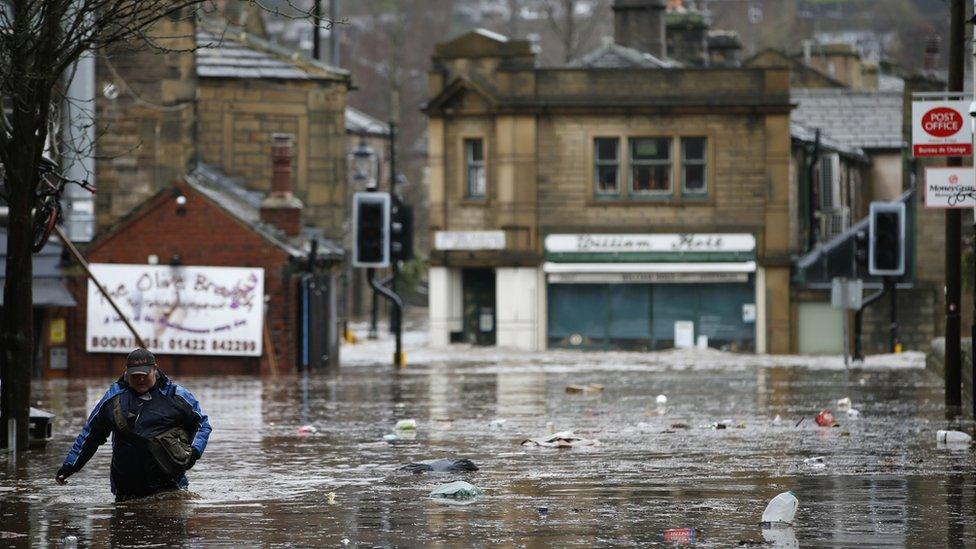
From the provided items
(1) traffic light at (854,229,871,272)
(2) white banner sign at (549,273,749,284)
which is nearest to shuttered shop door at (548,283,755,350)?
(2) white banner sign at (549,273,749,284)

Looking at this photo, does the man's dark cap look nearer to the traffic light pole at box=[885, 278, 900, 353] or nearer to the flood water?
the flood water

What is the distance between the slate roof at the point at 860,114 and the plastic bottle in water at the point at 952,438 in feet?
134

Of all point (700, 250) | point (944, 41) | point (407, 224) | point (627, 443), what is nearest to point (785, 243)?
point (700, 250)

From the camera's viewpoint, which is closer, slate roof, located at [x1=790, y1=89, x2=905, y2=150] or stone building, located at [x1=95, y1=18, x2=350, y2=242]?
stone building, located at [x1=95, y1=18, x2=350, y2=242]

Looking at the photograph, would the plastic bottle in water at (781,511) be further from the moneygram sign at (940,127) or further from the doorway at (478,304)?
the doorway at (478,304)

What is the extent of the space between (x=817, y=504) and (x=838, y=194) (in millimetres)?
42930

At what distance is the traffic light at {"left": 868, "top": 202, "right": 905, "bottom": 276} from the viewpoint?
4022cm

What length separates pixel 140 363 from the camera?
14125 millimetres

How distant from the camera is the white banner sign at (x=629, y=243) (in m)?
50.8

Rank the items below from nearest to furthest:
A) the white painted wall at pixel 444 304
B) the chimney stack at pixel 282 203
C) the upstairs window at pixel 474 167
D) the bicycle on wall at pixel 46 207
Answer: the bicycle on wall at pixel 46 207
the chimney stack at pixel 282 203
the upstairs window at pixel 474 167
the white painted wall at pixel 444 304

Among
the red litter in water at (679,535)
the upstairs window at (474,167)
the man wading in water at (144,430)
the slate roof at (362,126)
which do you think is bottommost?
the red litter in water at (679,535)

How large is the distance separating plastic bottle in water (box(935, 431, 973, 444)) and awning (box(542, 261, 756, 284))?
30.7 meters

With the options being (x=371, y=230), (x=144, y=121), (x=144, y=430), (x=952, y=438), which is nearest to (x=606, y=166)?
(x=371, y=230)

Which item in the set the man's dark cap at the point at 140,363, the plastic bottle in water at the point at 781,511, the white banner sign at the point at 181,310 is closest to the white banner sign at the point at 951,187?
the plastic bottle in water at the point at 781,511
